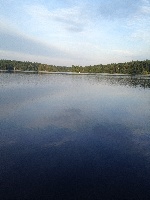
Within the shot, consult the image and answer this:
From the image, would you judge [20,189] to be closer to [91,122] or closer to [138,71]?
[91,122]

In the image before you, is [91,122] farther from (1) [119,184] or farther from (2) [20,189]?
(2) [20,189]

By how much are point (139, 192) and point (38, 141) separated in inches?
→ 343

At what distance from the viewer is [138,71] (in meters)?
192

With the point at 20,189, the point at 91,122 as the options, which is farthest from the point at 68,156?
the point at 91,122

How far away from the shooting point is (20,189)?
419 inches

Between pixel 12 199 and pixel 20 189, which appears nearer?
pixel 12 199

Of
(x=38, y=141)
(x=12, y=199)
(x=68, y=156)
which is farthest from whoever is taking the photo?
(x=38, y=141)

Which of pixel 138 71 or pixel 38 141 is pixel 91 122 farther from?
pixel 138 71

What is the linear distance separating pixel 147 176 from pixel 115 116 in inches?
585

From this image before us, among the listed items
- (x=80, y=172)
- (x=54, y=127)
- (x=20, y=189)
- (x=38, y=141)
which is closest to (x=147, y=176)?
(x=80, y=172)

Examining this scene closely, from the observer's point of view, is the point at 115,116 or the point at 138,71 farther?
the point at 138,71

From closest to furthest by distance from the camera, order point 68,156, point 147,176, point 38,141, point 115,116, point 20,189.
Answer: point 20,189 < point 147,176 < point 68,156 < point 38,141 < point 115,116

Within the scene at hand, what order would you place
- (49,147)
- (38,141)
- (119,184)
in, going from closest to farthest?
(119,184), (49,147), (38,141)

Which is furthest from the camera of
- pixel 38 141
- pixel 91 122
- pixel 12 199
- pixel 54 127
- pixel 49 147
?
pixel 91 122
